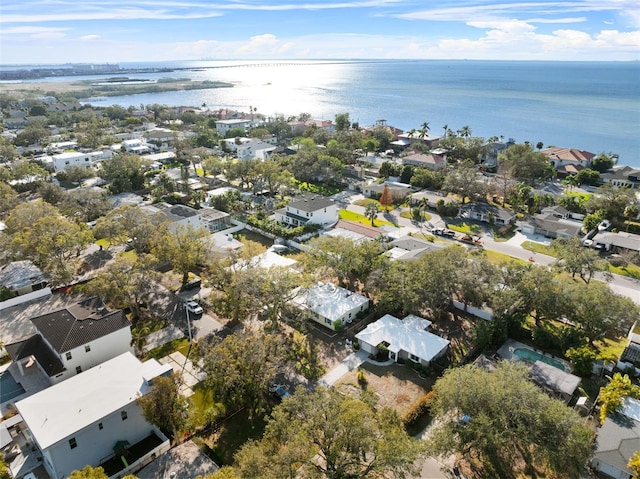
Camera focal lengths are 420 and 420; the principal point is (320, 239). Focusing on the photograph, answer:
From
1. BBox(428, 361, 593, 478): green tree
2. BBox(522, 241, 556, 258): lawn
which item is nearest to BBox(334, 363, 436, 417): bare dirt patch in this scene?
BBox(428, 361, 593, 478): green tree

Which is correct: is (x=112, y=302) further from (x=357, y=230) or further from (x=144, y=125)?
(x=144, y=125)

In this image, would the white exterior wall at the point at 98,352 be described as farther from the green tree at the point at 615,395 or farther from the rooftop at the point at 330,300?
the green tree at the point at 615,395

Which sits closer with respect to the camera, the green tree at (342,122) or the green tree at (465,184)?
the green tree at (465,184)

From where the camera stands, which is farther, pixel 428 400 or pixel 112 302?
pixel 112 302

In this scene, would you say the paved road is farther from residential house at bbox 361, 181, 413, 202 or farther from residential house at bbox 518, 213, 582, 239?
residential house at bbox 361, 181, 413, 202

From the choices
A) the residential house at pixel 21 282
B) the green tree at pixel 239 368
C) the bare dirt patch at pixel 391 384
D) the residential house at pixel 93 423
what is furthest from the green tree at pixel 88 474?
the residential house at pixel 21 282

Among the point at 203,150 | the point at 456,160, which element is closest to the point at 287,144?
the point at 203,150

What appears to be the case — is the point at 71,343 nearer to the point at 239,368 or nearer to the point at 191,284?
the point at 239,368
